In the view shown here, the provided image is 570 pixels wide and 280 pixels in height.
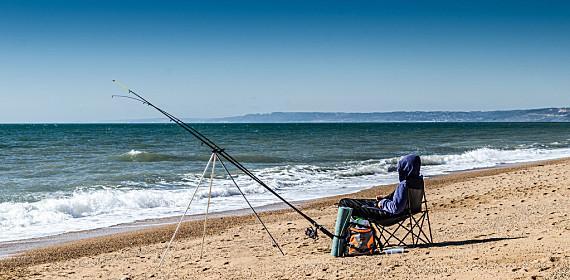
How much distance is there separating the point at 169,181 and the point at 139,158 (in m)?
12.2

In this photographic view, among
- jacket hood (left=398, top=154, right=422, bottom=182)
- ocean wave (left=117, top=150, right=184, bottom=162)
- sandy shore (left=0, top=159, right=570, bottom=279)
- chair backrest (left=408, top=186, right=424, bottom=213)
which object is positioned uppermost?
jacket hood (left=398, top=154, right=422, bottom=182)

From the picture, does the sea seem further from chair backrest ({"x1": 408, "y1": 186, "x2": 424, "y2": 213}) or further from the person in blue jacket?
chair backrest ({"x1": 408, "y1": 186, "x2": 424, "y2": 213})

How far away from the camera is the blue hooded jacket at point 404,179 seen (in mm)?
7484

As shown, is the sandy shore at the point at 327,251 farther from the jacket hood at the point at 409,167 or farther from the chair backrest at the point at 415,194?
the jacket hood at the point at 409,167

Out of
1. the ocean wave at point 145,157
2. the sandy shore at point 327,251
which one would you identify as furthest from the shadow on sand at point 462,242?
the ocean wave at point 145,157

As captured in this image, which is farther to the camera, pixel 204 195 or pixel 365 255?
pixel 204 195

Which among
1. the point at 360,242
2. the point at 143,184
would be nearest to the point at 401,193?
the point at 360,242

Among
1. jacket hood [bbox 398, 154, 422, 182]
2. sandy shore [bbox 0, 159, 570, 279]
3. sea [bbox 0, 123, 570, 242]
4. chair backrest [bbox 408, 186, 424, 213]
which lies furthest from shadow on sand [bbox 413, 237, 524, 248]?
sea [bbox 0, 123, 570, 242]

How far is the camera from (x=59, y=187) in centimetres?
1884

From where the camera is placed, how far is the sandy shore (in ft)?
20.5

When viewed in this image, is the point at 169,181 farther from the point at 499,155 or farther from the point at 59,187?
the point at 499,155

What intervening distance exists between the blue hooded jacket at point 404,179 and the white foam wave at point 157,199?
7116mm

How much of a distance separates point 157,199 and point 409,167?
950 cm

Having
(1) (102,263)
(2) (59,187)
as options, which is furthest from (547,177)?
(2) (59,187)
